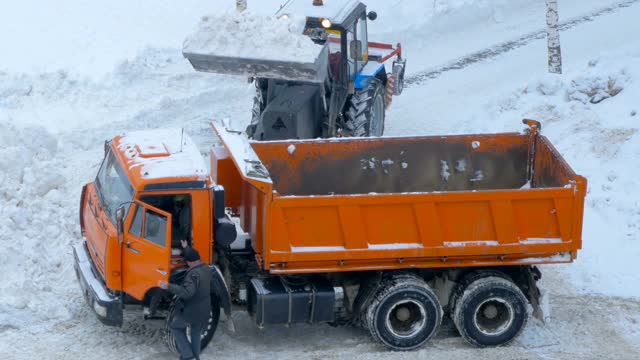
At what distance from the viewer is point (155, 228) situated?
955 centimetres

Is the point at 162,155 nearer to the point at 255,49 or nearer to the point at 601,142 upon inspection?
the point at 255,49

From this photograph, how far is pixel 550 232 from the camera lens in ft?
33.5

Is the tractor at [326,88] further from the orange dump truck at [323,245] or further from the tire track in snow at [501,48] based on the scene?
the tire track in snow at [501,48]

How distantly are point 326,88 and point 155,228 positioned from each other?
5.04m

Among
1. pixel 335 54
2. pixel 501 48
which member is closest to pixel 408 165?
pixel 335 54

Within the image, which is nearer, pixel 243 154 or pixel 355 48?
pixel 243 154

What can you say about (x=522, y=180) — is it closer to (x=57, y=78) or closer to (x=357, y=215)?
(x=357, y=215)

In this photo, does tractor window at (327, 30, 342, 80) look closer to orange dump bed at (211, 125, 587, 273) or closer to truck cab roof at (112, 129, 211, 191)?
orange dump bed at (211, 125, 587, 273)

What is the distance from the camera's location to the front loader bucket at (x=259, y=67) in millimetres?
12211

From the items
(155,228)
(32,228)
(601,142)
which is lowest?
(32,228)

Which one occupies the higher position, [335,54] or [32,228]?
[335,54]

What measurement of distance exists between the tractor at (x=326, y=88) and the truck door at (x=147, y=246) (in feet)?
11.1

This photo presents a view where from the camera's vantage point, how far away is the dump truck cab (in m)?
9.53

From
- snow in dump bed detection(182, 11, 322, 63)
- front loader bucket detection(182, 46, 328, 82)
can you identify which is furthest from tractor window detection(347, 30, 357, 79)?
front loader bucket detection(182, 46, 328, 82)
